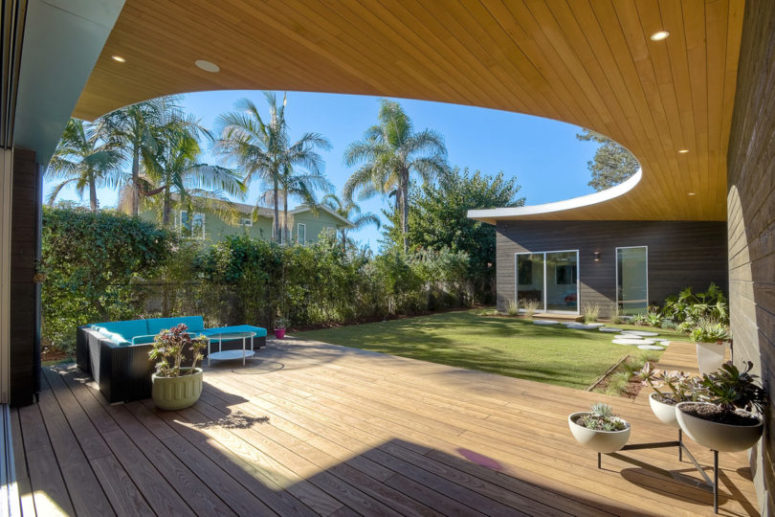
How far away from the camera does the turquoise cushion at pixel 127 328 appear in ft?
16.4

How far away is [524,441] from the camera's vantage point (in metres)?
2.85

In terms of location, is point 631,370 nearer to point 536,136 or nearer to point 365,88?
point 365,88

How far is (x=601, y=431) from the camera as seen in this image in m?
2.37

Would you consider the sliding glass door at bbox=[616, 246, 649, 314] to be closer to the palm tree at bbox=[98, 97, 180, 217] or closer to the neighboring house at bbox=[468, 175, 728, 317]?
the neighboring house at bbox=[468, 175, 728, 317]

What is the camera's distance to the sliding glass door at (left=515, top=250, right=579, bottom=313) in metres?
11.3

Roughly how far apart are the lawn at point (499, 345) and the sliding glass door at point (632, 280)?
1075 mm

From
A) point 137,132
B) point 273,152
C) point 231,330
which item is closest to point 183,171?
point 137,132

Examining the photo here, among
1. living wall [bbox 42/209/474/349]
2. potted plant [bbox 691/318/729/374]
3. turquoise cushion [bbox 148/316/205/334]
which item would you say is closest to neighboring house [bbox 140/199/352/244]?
living wall [bbox 42/209/474/349]

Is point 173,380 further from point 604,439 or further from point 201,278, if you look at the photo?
point 201,278

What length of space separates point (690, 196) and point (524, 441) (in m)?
6.38

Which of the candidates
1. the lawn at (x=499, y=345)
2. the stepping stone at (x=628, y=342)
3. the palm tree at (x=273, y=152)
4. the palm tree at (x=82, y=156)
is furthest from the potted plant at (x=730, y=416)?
the palm tree at (x=273, y=152)

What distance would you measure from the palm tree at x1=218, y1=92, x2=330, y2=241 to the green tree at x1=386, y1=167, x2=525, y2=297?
5734 millimetres

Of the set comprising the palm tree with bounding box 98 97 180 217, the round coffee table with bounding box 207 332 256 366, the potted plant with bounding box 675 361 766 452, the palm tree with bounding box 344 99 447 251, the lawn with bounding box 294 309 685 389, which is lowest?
the lawn with bounding box 294 309 685 389

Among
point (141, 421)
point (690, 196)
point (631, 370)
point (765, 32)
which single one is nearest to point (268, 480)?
point (141, 421)
